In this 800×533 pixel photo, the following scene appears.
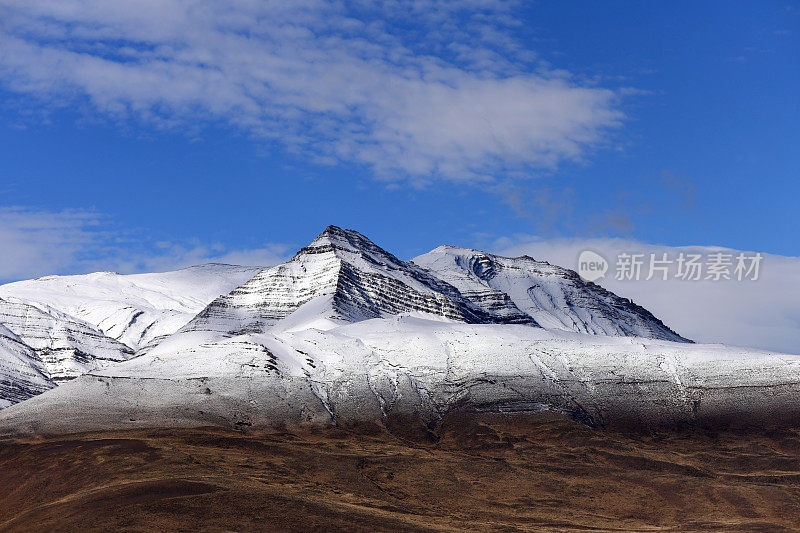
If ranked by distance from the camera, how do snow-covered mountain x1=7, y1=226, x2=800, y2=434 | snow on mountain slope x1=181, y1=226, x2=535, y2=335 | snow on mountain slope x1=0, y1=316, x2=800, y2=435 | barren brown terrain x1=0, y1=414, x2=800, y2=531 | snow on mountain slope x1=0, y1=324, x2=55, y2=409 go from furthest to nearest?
snow on mountain slope x1=0, y1=324, x2=55, y2=409 → snow on mountain slope x1=181, y1=226, x2=535, y2=335 → snow-covered mountain x1=7, y1=226, x2=800, y2=434 → snow on mountain slope x1=0, y1=316, x2=800, y2=435 → barren brown terrain x1=0, y1=414, x2=800, y2=531

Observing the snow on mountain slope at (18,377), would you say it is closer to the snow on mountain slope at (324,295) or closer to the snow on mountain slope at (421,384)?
the snow on mountain slope at (324,295)

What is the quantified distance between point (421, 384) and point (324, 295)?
6082 centimetres

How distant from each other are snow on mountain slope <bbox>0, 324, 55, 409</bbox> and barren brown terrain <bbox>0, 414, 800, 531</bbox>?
93.4 m

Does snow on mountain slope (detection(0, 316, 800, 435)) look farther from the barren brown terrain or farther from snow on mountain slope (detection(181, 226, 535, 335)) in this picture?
snow on mountain slope (detection(181, 226, 535, 335))

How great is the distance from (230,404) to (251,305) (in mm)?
78526

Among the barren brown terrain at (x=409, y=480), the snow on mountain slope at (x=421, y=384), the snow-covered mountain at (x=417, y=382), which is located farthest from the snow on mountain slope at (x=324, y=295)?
the barren brown terrain at (x=409, y=480)

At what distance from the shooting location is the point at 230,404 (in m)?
102

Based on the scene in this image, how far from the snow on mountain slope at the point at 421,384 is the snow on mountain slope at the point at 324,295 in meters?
44.4

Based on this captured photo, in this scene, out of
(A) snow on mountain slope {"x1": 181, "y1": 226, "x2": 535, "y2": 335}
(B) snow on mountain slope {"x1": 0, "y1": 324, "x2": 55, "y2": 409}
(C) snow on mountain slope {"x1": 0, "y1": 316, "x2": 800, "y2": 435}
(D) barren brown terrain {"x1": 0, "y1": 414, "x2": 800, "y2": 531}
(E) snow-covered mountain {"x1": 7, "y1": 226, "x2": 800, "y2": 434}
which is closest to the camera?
(D) barren brown terrain {"x1": 0, "y1": 414, "x2": 800, "y2": 531}

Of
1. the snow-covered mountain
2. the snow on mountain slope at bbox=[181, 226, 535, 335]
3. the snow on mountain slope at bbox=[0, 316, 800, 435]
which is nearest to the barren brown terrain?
the snow on mountain slope at bbox=[0, 316, 800, 435]

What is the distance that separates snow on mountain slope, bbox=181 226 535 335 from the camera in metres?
170

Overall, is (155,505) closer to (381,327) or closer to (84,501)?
(84,501)

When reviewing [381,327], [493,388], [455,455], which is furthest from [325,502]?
[381,327]

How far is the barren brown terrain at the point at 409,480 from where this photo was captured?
6411 cm
